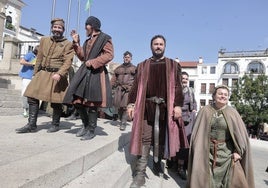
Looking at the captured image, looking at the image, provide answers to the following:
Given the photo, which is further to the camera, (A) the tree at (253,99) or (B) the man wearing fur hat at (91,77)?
(A) the tree at (253,99)

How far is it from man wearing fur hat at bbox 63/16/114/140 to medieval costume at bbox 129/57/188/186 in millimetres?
679

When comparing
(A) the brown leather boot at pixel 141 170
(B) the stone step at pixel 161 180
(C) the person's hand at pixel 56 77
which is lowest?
(B) the stone step at pixel 161 180

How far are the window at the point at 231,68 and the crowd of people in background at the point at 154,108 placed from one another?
189 feet

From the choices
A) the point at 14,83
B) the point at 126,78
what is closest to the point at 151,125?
the point at 126,78

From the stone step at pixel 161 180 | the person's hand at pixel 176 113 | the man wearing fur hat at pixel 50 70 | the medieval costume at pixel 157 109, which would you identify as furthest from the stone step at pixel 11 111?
the person's hand at pixel 176 113

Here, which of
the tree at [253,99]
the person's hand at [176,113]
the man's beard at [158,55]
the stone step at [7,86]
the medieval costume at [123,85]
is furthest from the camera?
the tree at [253,99]

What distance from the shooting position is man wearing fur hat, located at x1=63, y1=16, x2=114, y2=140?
4.49m

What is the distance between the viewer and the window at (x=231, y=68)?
2331 inches

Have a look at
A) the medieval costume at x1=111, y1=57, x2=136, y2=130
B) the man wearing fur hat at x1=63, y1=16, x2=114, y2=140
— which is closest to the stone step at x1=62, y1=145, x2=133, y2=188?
the man wearing fur hat at x1=63, y1=16, x2=114, y2=140

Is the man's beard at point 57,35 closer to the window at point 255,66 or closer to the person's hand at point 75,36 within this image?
the person's hand at point 75,36

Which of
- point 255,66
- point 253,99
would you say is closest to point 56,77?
point 253,99

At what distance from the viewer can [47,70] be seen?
4910mm

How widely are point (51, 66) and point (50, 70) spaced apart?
7 centimetres

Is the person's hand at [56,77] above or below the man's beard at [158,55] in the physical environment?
A: below
